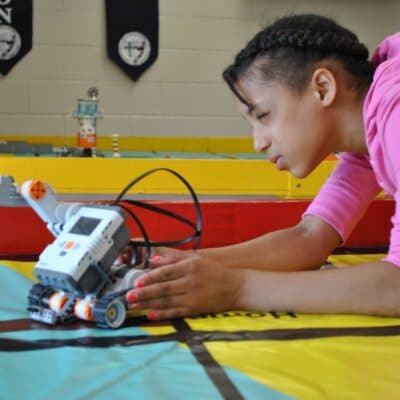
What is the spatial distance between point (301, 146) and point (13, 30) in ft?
9.38

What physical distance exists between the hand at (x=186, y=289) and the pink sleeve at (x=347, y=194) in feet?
1.00

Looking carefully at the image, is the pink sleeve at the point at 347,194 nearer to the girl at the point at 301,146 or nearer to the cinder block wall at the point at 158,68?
the girl at the point at 301,146

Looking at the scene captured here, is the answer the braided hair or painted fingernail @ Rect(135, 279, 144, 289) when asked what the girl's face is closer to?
the braided hair

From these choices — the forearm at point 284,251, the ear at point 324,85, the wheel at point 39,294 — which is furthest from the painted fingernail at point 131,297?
the ear at point 324,85

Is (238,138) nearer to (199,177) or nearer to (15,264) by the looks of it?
(199,177)

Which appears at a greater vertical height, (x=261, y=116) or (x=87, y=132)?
(x=261, y=116)

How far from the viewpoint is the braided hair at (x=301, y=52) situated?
99 centimetres

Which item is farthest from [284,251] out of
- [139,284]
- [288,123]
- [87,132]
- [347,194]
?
[87,132]

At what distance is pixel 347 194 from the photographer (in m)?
1.18

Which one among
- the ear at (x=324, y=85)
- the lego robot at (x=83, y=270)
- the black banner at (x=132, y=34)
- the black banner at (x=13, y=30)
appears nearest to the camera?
the lego robot at (x=83, y=270)

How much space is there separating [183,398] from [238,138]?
3220 mm

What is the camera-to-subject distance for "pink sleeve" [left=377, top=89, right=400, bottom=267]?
906 millimetres

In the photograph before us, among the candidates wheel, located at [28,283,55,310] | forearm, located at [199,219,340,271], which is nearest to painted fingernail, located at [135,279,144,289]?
wheel, located at [28,283,55,310]

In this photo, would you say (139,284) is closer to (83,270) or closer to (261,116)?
(83,270)
